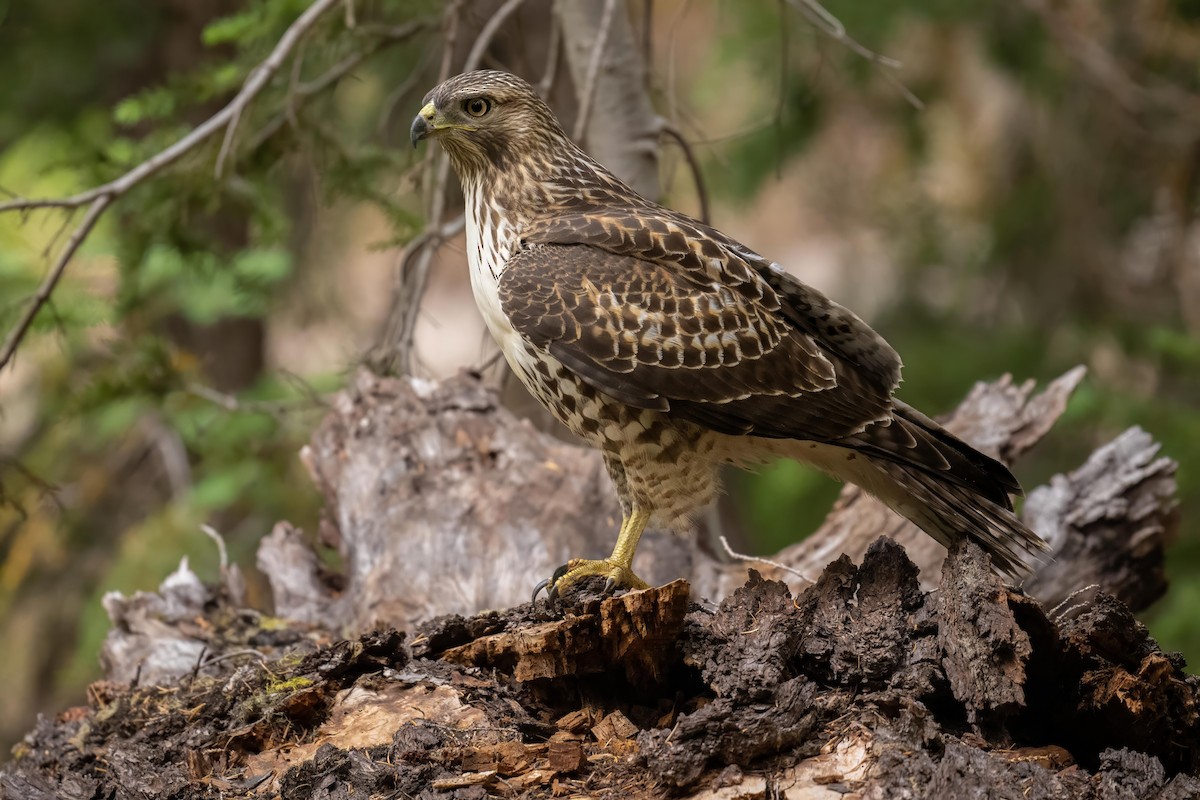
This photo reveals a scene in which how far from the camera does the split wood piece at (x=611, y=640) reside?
336cm

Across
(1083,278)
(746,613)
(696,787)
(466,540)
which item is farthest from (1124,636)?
(1083,278)

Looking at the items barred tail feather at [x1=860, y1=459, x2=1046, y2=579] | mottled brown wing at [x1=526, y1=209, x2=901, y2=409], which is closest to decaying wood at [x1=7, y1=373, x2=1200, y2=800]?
barred tail feather at [x1=860, y1=459, x2=1046, y2=579]

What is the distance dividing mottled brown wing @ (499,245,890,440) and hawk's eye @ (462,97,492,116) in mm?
575

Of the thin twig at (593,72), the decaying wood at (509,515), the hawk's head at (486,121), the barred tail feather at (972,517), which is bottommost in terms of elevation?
the barred tail feather at (972,517)

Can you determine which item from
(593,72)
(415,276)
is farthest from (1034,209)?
(415,276)

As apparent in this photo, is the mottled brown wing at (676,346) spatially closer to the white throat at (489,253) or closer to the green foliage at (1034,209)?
the white throat at (489,253)

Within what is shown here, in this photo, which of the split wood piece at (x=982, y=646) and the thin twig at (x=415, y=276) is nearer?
the split wood piece at (x=982, y=646)

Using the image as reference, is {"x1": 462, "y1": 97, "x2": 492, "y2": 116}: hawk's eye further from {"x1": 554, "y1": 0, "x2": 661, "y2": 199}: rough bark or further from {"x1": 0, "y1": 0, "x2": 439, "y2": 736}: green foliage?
{"x1": 0, "y1": 0, "x2": 439, "y2": 736}: green foliage

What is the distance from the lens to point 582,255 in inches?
163

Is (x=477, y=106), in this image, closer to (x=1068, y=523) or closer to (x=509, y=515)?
(x=509, y=515)

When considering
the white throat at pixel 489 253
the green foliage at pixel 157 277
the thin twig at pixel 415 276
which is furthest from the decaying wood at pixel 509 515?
the white throat at pixel 489 253

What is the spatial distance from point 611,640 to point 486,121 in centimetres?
198

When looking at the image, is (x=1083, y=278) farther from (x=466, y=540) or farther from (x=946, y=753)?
(x=946, y=753)

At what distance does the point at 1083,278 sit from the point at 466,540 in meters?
5.79
